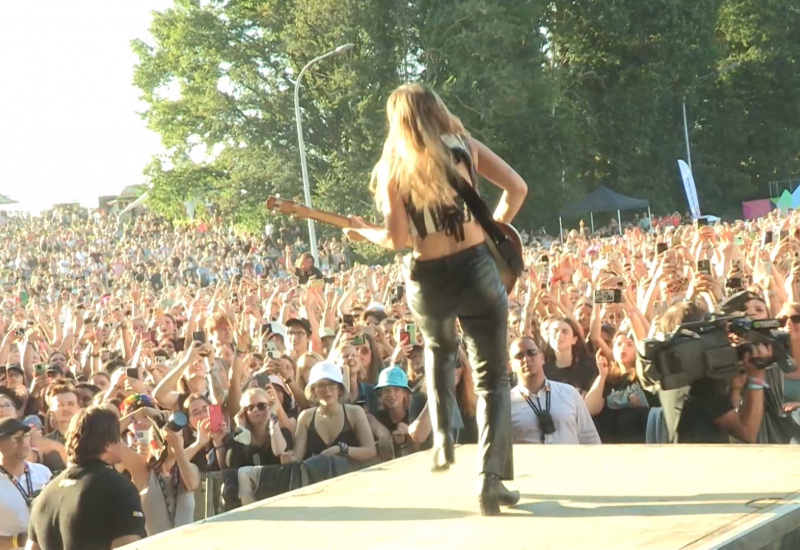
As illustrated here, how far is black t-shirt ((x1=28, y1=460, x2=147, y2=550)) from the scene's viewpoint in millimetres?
5812

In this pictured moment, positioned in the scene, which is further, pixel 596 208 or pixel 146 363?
pixel 596 208

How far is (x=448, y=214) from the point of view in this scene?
5.02 metres

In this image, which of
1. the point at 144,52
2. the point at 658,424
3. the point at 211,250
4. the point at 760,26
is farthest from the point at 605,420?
the point at 760,26

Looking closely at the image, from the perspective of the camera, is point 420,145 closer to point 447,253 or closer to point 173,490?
point 447,253

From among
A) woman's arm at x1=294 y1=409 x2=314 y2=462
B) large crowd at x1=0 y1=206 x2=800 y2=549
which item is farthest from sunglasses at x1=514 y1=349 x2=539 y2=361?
woman's arm at x1=294 y1=409 x2=314 y2=462

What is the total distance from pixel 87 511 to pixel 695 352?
2768 mm

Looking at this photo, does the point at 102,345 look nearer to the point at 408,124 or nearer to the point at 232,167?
the point at 408,124

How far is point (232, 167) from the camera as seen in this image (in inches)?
1924

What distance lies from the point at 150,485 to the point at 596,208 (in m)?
41.7

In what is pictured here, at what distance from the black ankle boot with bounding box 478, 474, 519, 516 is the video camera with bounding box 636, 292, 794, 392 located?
3.50 ft

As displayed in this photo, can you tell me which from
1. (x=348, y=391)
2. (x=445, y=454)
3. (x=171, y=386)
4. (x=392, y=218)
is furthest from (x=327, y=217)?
(x=171, y=386)

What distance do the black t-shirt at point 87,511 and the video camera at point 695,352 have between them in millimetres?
→ 2377

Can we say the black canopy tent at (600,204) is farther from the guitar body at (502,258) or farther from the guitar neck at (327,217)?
the guitar body at (502,258)

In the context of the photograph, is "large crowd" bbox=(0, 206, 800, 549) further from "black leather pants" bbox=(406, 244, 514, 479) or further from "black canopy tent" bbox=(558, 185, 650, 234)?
"black canopy tent" bbox=(558, 185, 650, 234)
